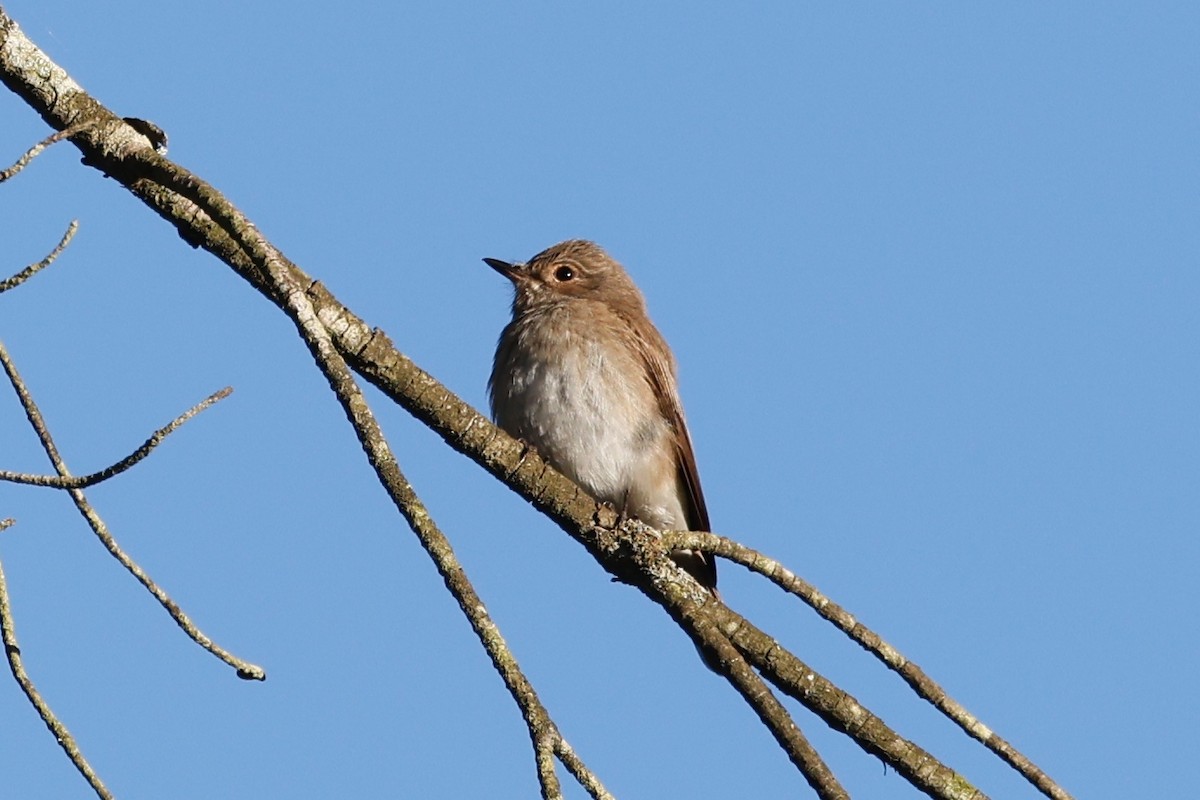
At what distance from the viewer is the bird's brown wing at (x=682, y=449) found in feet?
29.4

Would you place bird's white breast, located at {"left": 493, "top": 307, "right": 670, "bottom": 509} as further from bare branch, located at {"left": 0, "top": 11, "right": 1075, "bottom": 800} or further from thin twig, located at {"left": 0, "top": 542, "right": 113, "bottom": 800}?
thin twig, located at {"left": 0, "top": 542, "right": 113, "bottom": 800}

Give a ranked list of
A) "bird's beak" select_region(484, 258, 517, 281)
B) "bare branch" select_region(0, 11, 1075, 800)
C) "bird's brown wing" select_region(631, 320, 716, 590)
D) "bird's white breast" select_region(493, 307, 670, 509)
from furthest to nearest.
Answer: "bird's beak" select_region(484, 258, 517, 281)
"bird's brown wing" select_region(631, 320, 716, 590)
"bird's white breast" select_region(493, 307, 670, 509)
"bare branch" select_region(0, 11, 1075, 800)

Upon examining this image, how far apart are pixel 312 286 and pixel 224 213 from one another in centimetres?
72

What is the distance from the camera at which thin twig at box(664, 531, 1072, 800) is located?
14.8 feet

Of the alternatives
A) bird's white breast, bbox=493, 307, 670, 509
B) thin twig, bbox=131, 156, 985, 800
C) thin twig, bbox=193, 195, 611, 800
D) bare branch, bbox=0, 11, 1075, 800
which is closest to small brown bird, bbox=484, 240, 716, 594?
bird's white breast, bbox=493, 307, 670, 509

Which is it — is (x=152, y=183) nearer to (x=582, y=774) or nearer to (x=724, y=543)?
(x=724, y=543)

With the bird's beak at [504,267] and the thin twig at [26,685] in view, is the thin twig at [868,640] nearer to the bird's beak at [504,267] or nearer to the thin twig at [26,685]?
the thin twig at [26,685]

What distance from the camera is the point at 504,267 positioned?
10.3 meters

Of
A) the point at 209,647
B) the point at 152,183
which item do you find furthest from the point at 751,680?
the point at 152,183

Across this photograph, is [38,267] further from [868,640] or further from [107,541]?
[868,640]

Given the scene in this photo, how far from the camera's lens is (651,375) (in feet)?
29.8

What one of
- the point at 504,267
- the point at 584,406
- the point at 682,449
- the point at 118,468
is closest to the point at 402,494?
the point at 118,468

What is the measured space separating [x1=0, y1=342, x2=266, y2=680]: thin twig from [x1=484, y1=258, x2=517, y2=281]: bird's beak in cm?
598

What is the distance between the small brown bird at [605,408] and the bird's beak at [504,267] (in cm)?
76
